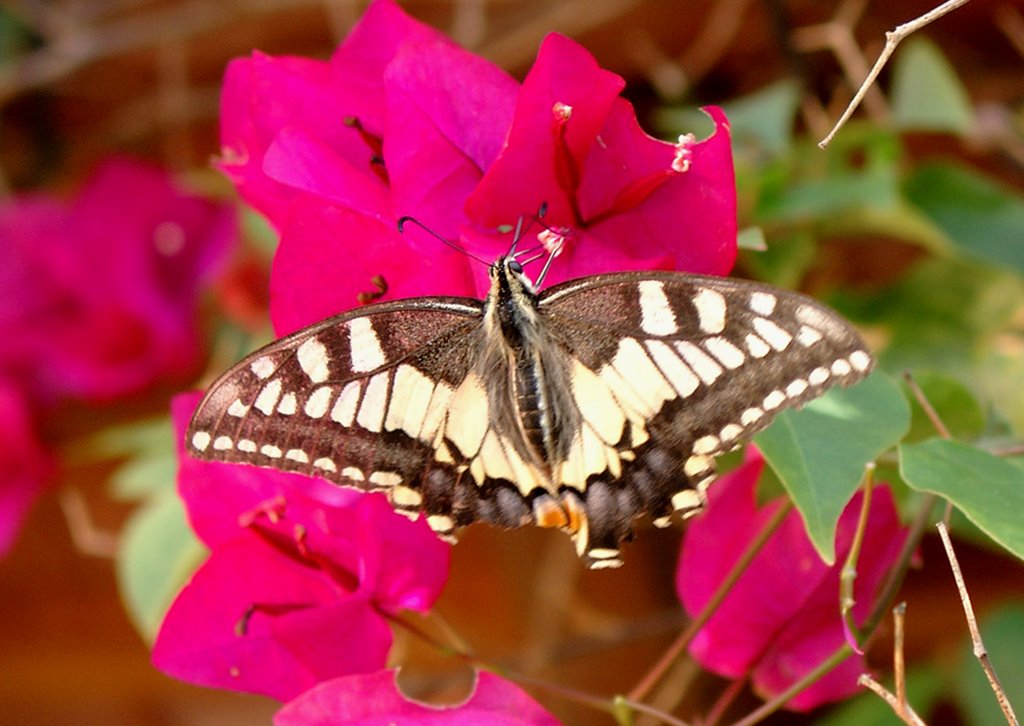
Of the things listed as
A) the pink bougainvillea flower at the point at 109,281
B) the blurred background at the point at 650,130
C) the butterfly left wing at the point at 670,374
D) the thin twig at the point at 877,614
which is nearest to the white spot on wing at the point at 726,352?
the butterfly left wing at the point at 670,374

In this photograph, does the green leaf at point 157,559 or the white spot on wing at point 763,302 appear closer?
the white spot on wing at point 763,302

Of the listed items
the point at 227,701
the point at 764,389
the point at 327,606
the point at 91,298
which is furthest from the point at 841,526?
the point at 227,701

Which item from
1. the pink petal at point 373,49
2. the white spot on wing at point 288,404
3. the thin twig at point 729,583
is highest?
the pink petal at point 373,49

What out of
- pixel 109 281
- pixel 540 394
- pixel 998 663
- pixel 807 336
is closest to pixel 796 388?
pixel 807 336

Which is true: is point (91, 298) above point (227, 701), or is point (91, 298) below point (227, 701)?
above

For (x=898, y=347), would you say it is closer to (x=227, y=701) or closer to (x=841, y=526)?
(x=841, y=526)

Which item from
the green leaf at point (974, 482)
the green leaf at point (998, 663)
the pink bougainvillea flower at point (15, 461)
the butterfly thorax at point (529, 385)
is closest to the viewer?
the green leaf at point (974, 482)

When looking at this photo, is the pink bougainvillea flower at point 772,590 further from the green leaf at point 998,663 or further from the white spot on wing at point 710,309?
the green leaf at point 998,663
